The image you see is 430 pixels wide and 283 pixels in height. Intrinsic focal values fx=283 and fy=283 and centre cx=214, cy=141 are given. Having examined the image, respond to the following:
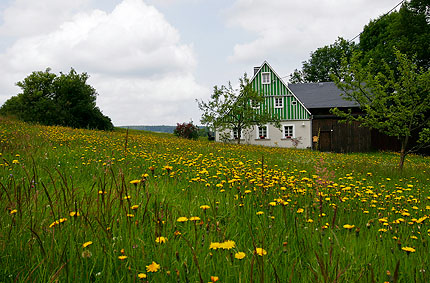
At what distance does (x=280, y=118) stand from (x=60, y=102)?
23234 millimetres

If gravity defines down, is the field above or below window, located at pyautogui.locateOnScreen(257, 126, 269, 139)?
below

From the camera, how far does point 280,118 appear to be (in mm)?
30562

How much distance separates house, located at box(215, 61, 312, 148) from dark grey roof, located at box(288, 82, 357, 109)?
1.70 m

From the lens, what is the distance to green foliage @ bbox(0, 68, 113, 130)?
2822 centimetres

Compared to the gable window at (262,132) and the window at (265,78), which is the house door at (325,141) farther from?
the window at (265,78)

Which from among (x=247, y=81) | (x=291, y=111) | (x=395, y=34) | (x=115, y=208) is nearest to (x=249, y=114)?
(x=247, y=81)

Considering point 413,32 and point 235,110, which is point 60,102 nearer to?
point 235,110

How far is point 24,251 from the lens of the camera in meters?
1.80

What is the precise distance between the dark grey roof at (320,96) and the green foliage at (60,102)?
23.2 metres

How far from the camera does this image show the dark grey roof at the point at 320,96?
29.5 metres

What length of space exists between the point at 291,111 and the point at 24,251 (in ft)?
99.3

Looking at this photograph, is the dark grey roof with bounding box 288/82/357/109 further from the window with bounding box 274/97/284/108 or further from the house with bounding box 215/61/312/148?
the window with bounding box 274/97/284/108

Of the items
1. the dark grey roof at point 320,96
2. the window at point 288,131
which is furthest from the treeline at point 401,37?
the window at point 288,131

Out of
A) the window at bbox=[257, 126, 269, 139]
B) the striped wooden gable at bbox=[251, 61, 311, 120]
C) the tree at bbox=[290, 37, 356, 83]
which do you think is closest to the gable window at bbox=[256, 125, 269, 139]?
the window at bbox=[257, 126, 269, 139]
